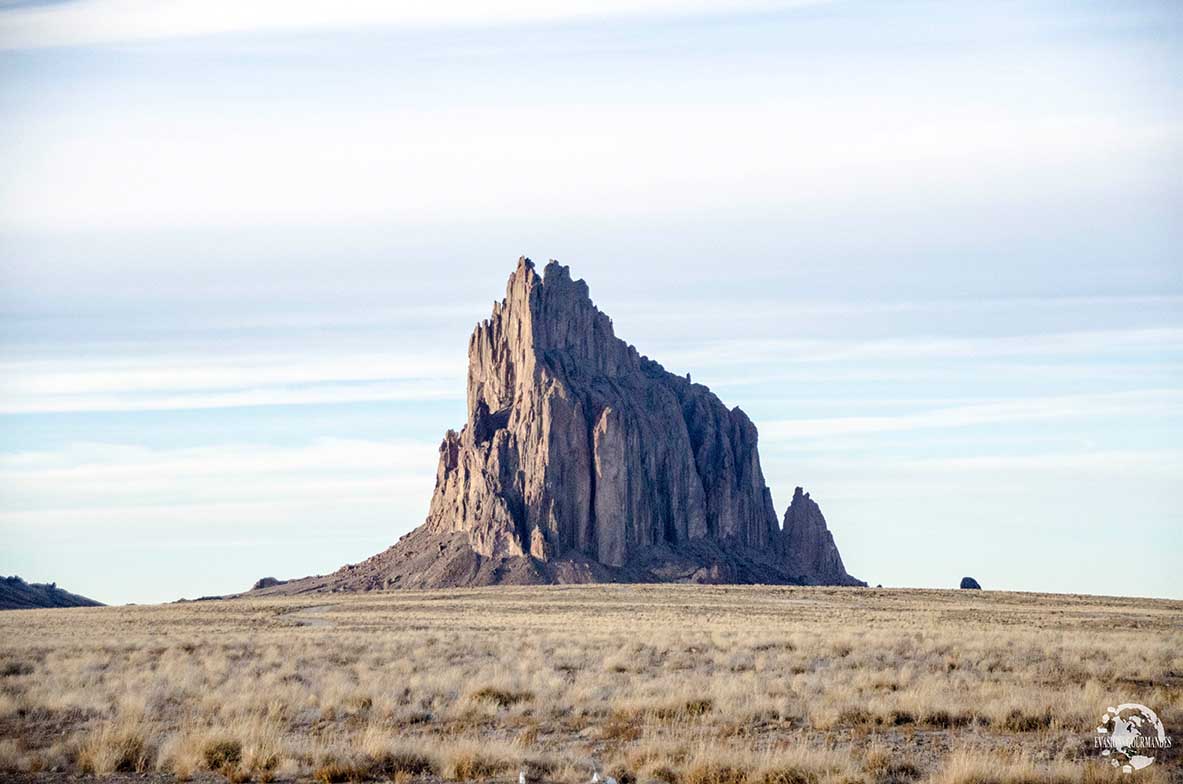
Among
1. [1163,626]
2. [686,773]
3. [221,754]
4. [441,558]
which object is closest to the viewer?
[686,773]

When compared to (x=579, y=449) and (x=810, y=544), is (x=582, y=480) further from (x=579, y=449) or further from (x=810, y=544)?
(x=810, y=544)

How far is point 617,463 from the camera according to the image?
168 meters

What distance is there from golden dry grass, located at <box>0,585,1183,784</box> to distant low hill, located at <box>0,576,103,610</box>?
280ft

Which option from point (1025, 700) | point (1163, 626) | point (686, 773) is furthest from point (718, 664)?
point (1163, 626)

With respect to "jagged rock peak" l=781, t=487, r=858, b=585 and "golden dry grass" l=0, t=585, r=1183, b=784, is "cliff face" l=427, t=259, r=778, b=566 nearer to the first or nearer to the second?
"jagged rock peak" l=781, t=487, r=858, b=585

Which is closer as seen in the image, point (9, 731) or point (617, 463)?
point (9, 731)

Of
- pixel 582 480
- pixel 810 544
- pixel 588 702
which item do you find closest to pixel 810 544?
pixel 810 544

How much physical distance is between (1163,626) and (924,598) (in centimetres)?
3295

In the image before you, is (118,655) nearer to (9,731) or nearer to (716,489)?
(9,731)

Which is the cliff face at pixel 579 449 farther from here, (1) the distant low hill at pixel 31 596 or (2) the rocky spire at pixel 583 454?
(1) the distant low hill at pixel 31 596

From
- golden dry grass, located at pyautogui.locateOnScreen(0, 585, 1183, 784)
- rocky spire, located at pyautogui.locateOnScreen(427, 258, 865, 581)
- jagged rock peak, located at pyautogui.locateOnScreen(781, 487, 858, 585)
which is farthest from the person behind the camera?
jagged rock peak, located at pyautogui.locateOnScreen(781, 487, 858, 585)

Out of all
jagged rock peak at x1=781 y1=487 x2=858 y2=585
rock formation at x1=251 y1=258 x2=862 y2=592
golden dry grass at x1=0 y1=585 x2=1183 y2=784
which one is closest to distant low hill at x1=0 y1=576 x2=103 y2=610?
rock formation at x1=251 y1=258 x2=862 y2=592

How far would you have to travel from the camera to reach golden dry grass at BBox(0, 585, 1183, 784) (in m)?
18.2

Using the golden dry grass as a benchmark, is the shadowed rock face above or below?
above
